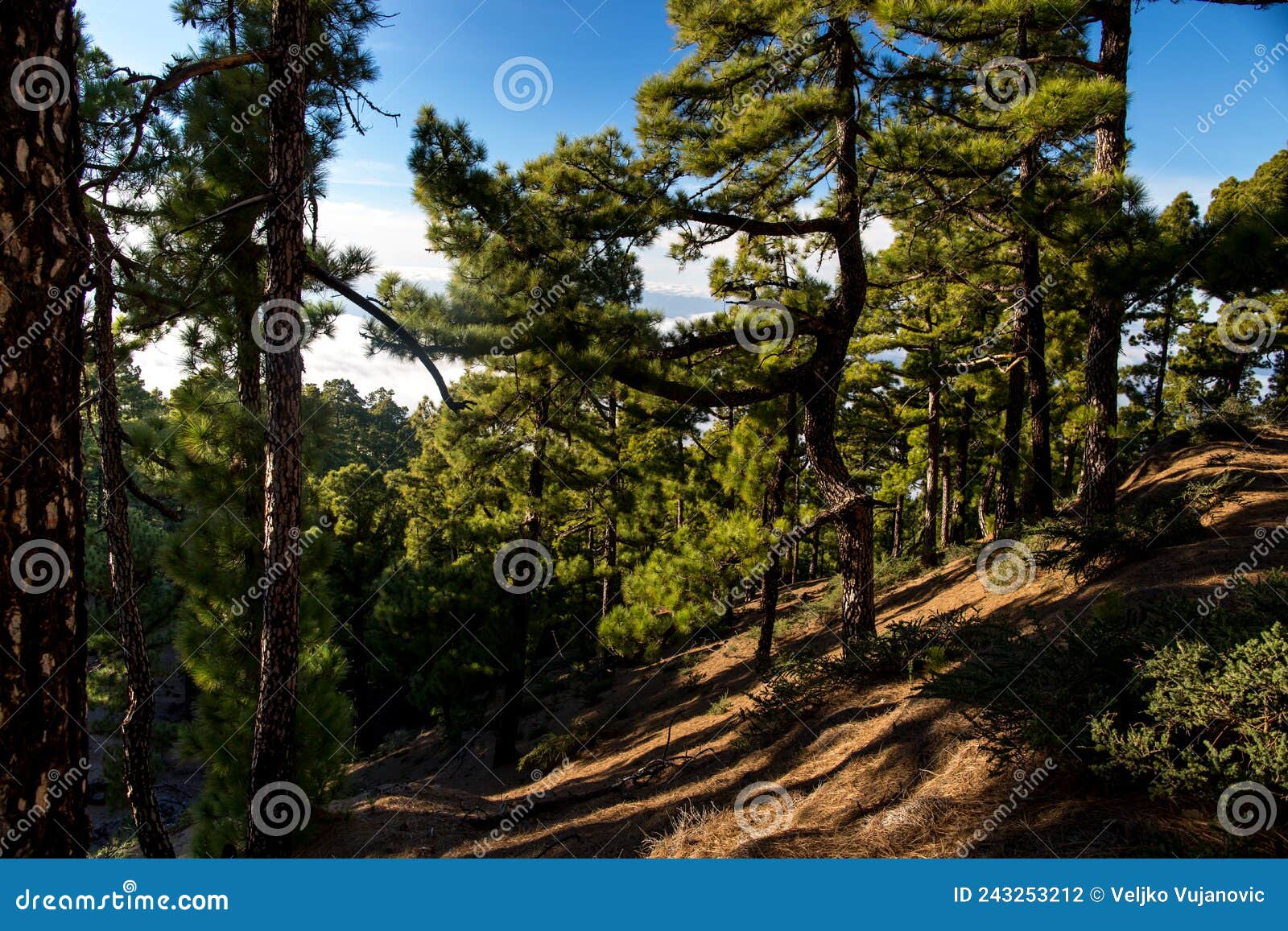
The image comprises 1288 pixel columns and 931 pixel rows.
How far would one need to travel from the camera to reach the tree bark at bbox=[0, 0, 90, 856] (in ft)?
7.81

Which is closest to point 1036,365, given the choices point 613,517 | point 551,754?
point 613,517

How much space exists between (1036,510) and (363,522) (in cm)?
2190

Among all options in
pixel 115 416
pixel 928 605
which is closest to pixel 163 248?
pixel 115 416

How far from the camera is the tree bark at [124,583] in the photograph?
23.1 feet

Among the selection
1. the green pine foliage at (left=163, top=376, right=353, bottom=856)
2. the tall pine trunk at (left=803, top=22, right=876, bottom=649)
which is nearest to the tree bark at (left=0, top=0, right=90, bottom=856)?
the green pine foliage at (left=163, top=376, right=353, bottom=856)

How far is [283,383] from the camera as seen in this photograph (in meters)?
5.58

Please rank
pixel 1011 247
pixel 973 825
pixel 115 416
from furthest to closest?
1. pixel 1011 247
2. pixel 115 416
3. pixel 973 825

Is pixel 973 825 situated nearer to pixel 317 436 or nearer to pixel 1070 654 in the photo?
pixel 1070 654

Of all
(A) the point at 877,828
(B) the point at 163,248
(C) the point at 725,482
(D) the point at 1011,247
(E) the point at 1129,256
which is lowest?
(A) the point at 877,828

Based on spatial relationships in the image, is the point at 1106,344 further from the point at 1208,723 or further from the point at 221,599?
the point at 221,599

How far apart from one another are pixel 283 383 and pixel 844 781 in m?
6.00

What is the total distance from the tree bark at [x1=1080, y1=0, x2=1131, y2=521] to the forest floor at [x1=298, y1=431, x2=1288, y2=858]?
1.24 m

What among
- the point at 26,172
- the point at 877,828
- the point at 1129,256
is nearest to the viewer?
the point at 26,172

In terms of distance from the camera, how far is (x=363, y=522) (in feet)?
78.6
